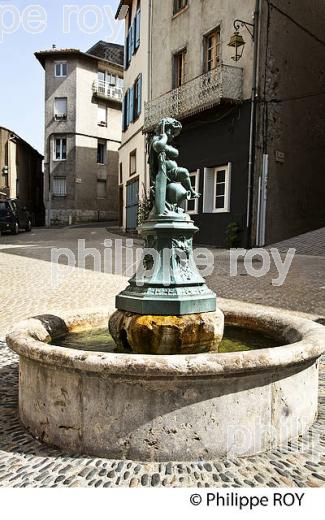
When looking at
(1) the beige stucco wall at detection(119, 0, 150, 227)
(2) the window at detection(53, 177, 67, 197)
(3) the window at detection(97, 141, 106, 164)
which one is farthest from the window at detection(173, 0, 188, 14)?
(2) the window at detection(53, 177, 67, 197)

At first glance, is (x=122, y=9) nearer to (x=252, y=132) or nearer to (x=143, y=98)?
(x=143, y=98)

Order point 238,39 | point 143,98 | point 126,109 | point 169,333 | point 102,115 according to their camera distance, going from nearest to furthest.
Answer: point 169,333
point 238,39
point 143,98
point 126,109
point 102,115

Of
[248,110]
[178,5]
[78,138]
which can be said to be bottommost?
[248,110]

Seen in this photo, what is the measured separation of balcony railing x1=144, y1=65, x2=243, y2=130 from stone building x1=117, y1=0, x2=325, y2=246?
0.03 meters

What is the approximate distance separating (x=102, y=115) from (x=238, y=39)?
22.5 m

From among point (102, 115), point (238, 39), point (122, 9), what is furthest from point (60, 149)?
point (238, 39)

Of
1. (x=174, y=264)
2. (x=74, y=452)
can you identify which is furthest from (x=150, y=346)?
(x=74, y=452)

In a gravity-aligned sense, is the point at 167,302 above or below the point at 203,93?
below

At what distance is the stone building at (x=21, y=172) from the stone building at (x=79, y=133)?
238cm

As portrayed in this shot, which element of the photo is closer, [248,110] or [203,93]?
[248,110]

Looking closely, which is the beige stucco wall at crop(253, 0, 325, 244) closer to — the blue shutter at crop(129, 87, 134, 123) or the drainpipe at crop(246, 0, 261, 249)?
the drainpipe at crop(246, 0, 261, 249)

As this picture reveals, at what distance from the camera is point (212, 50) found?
49.8 ft

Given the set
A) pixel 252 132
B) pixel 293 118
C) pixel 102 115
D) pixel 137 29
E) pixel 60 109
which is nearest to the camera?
pixel 252 132

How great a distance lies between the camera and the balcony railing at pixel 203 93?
13727mm
